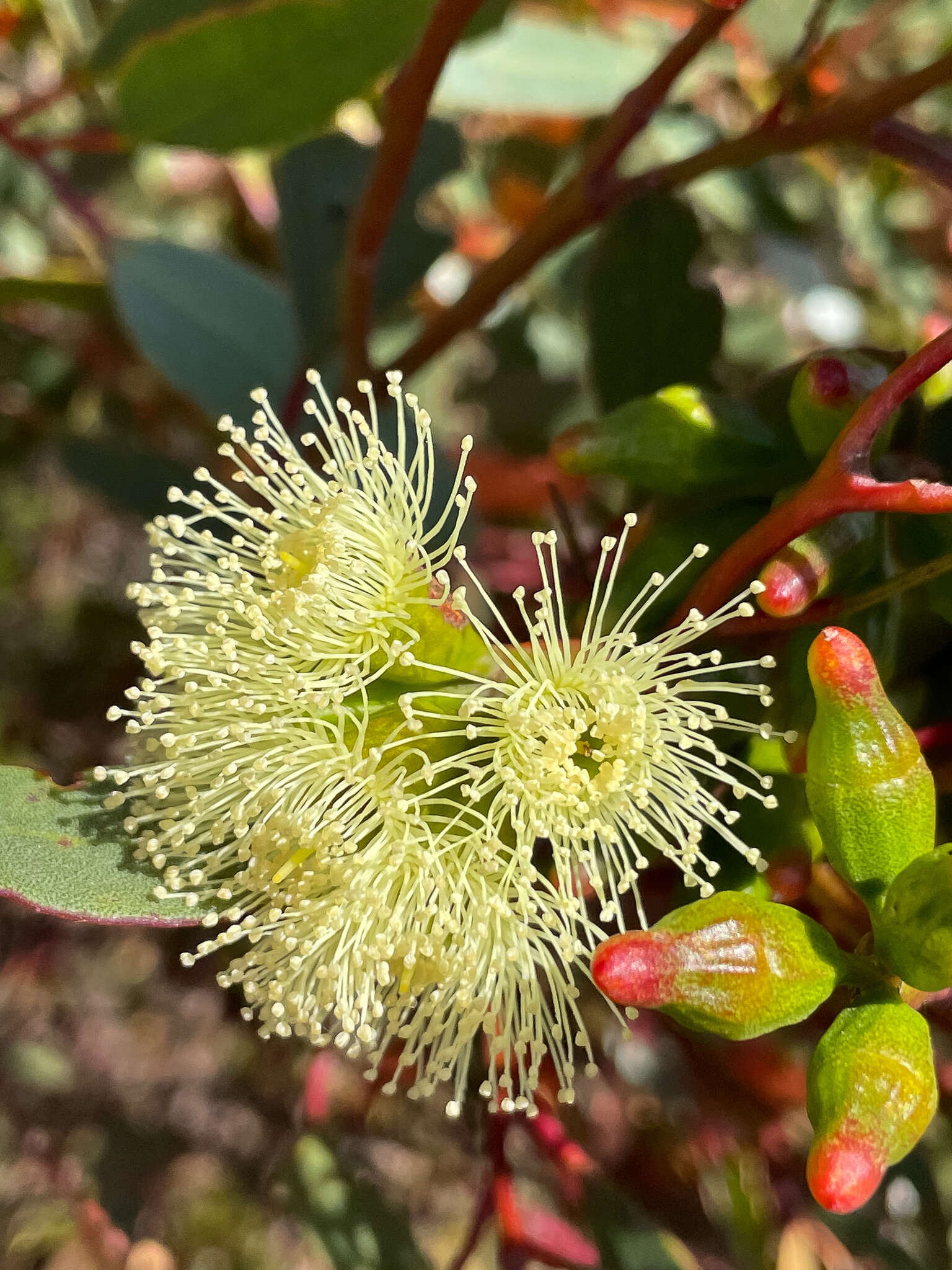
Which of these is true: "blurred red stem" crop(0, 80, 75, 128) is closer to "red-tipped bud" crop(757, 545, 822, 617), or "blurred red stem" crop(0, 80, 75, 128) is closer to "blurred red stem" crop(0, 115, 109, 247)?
"blurred red stem" crop(0, 115, 109, 247)

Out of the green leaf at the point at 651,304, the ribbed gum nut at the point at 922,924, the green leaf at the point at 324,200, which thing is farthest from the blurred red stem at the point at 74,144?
the ribbed gum nut at the point at 922,924

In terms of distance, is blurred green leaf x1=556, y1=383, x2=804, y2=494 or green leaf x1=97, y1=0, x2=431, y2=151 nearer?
blurred green leaf x1=556, y1=383, x2=804, y2=494

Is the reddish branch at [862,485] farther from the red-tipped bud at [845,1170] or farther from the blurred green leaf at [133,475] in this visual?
the blurred green leaf at [133,475]

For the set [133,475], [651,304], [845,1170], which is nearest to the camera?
[845,1170]

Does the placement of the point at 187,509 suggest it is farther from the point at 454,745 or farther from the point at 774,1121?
the point at 774,1121

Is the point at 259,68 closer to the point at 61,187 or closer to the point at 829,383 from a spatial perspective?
the point at 61,187

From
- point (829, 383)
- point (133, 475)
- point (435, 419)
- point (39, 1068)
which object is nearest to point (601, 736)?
point (829, 383)

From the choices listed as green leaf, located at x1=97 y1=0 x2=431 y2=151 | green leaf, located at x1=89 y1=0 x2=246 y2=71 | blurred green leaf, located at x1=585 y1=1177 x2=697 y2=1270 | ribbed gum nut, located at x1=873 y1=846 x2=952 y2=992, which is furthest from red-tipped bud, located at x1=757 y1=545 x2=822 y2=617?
green leaf, located at x1=89 y1=0 x2=246 y2=71
